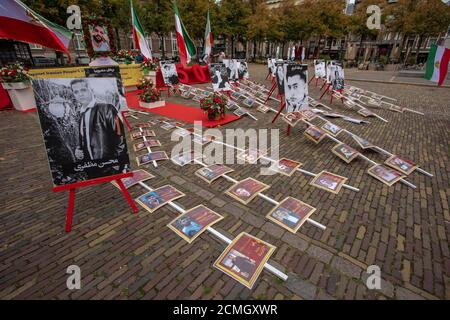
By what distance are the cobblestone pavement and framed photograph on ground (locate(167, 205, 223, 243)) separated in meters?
0.12

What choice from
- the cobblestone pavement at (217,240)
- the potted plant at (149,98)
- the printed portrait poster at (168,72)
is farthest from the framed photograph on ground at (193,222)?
the printed portrait poster at (168,72)

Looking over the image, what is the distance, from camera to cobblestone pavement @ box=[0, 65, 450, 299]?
2760 mm

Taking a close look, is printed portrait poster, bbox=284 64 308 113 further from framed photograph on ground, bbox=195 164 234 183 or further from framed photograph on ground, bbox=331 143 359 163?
framed photograph on ground, bbox=195 164 234 183

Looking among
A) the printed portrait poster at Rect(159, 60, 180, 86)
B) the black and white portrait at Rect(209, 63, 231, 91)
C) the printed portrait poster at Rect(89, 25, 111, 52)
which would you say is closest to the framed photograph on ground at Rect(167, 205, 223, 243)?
the black and white portrait at Rect(209, 63, 231, 91)

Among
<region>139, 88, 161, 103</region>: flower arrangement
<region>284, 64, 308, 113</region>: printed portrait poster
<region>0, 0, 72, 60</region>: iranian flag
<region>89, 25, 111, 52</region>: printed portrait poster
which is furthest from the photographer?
<region>89, 25, 111, 52</region>: printed portrait poster

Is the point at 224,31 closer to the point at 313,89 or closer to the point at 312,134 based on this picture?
the point at 313,89

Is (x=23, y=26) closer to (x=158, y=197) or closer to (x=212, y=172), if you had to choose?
(x=158, y=197)

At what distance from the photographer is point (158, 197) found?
437 cm

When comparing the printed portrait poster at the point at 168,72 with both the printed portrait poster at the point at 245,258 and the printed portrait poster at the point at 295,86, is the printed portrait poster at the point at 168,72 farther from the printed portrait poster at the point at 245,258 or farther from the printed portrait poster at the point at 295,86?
the printed portrait poster at the point at 245,258

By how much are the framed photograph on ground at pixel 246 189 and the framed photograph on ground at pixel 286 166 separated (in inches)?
32.5

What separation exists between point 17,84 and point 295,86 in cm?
1188

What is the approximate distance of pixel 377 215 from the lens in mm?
4035

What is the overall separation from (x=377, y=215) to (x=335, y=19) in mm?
40749

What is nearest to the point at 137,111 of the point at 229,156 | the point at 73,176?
the point at 229,156
